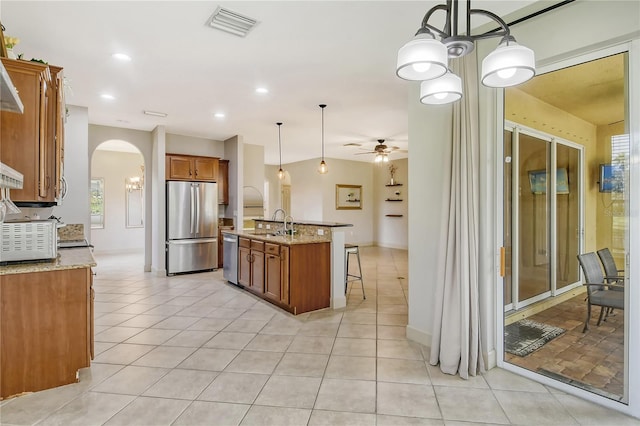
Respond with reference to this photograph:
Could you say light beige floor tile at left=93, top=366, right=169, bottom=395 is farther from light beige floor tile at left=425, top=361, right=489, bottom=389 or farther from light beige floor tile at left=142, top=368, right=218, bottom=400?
light beige floor tile at left=425, top=361, right=489, bottom=389

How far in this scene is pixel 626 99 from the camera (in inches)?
84.7

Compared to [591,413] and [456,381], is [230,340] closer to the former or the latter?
[456,381]

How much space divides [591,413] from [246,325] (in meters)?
2.99

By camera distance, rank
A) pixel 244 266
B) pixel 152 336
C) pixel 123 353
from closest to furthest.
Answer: pixel 123 353
pixel 152 336
pixel 244 266

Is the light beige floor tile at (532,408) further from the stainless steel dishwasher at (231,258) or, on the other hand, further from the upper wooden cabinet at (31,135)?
the stainless steel dishwasher at (231,258)

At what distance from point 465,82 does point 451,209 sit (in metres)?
1.00

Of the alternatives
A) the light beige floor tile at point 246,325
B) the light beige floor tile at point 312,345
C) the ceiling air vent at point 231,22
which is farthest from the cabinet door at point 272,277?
the ceiling air vent at point 231,22

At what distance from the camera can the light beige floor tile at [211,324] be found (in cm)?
364

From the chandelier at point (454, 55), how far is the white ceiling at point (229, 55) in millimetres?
1005

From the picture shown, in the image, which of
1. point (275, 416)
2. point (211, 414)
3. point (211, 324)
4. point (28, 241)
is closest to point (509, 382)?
point (275, 416)

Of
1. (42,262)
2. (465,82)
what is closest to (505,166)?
(465,82)

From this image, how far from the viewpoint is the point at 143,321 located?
3.86m

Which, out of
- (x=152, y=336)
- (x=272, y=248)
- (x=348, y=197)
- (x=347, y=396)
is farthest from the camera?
(x=348, y=197)

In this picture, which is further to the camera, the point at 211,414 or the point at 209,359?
the point at 209,359
